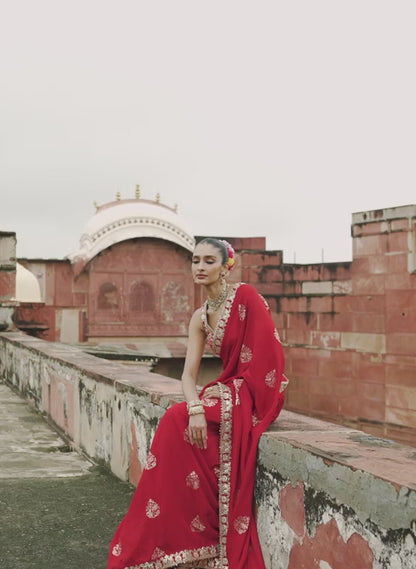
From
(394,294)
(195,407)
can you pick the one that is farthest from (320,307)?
(195,407)

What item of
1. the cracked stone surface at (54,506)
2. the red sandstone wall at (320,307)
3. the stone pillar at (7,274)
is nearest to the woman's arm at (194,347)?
the cracked stone surface at (54,506)

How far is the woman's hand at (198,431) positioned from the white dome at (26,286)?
32.9 ft

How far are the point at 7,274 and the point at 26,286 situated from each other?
2.51m

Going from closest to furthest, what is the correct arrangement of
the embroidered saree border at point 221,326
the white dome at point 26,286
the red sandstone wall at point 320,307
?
1. the embroidered saree border at point 221,326
2. the red sandstone wall at point 320,307
3. the white dome at point 26,286

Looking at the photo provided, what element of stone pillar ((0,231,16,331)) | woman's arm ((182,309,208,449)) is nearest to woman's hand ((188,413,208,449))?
woman's arm ((182,309,208,449))

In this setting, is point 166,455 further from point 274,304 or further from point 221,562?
point 274,304

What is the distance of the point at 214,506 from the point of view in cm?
222

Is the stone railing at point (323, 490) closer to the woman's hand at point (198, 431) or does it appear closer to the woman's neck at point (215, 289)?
Result: the woman's hand at point (198, 431)

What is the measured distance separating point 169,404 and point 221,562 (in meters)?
0.87

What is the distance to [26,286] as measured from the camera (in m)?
12.1

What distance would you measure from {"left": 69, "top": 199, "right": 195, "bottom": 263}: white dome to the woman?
11050 millimetres

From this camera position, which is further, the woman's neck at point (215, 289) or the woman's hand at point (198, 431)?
the woman's neck at point (215, 289)

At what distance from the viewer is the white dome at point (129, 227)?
13211mm

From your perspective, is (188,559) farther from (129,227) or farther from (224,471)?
(129,227)
